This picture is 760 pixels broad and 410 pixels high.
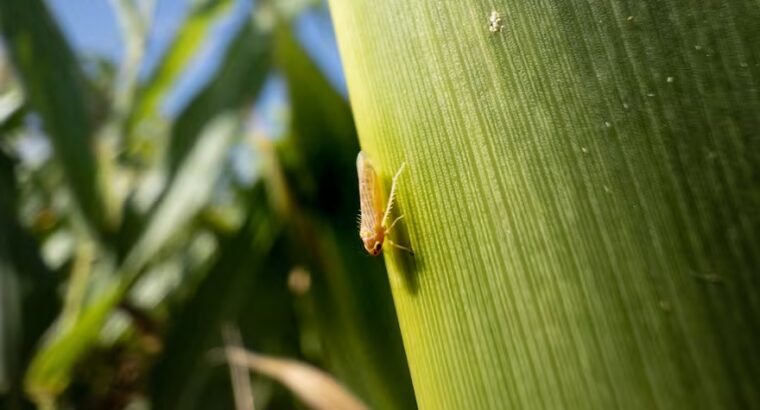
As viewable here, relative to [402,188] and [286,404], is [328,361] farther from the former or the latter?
[402,188]

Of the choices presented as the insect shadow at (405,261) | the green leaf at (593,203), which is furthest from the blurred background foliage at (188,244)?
the green leaf at (593,203)

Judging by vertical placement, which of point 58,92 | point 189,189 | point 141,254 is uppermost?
point 58,92

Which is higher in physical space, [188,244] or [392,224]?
[392,224]

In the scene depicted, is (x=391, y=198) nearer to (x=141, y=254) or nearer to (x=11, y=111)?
(x=141, y=254)

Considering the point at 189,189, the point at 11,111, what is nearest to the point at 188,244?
the point at 189,189

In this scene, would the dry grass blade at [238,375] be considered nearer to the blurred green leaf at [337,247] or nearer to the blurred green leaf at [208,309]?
the blurred green leaf at [208,309]

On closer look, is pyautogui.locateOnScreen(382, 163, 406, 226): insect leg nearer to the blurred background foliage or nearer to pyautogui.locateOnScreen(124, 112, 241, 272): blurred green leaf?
the blurred background foliage

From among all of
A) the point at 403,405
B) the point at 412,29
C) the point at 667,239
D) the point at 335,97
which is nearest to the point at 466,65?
the point at 412,29
